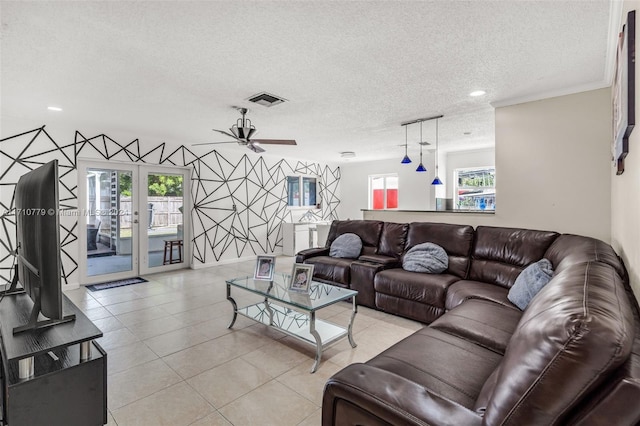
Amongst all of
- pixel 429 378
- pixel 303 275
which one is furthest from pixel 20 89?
pixel 429 378

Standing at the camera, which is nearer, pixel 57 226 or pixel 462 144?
pixel 57 226

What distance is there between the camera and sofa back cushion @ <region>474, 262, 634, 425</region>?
765 millimetres

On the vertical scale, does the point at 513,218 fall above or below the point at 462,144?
below

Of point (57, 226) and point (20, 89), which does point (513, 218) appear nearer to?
point (57, 226)

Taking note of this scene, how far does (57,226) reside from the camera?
1.19 metres

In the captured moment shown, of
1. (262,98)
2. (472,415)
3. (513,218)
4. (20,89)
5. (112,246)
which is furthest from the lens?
(112,246)

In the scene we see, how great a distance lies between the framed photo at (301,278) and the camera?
118 inches

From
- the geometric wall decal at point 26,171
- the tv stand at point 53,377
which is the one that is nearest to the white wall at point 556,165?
the tv stand at point 53,377

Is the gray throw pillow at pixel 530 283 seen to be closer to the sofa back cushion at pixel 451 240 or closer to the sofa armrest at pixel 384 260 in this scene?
the sofa back cushion at pixel 451 240

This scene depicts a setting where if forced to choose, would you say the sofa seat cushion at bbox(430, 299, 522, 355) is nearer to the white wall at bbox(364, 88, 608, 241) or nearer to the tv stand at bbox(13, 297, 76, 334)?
the white wall at bbox(364, 88, 608, 241)

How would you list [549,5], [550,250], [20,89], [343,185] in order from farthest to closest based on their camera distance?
[343,185]
[20,89]
[550,250]
[549,5]

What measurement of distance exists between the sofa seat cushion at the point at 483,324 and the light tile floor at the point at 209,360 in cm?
82

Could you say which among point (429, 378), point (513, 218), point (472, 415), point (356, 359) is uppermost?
point (513, 218)

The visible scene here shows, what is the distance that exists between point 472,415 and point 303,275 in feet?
6.92
